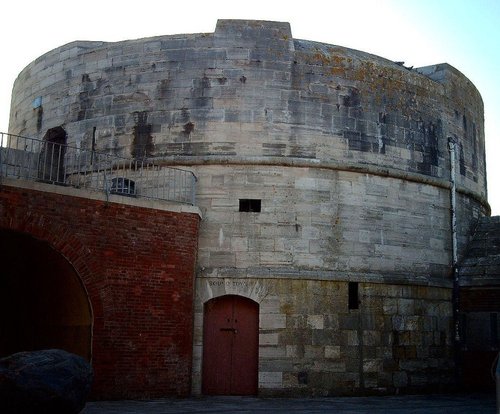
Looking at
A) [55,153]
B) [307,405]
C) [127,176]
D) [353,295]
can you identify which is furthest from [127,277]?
[55,153]

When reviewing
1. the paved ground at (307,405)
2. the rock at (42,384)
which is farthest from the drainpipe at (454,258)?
the rock at (42,384)

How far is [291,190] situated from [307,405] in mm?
4417

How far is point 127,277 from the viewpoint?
11.5m

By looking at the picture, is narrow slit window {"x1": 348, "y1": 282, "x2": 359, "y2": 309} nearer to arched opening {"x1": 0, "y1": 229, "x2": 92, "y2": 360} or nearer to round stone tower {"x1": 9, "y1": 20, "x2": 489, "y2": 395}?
round stone tower {"x1": 9, "y1": 20, "x2": 489, "y2": 395}

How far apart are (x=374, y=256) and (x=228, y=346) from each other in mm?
3594

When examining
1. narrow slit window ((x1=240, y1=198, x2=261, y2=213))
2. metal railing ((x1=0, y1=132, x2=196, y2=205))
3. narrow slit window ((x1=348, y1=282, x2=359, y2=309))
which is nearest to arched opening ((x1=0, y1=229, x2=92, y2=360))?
metal railing ((x1=0, y1=132, x2=196, y2=205))

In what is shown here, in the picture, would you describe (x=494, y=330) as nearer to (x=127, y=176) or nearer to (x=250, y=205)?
(x=250, y=205)

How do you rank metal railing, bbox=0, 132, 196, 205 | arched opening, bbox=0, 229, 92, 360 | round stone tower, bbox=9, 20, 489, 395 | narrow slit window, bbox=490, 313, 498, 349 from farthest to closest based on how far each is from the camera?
narrow slit window, bbox=490, 313, 498, 349, metal railing, bbox=0, 132, 196, 205, round stone tower, bbox=9, 20, 489, 395, arched opening, bbox=0, 229, 92, 360

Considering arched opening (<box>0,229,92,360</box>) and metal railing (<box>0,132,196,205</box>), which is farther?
metal railing (<box>0,132,196,205</box>)

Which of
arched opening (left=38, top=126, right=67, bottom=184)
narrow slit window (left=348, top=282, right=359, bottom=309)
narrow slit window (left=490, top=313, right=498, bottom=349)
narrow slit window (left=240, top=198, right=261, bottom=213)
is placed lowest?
narrow slit window (left=490, top=313, right=498, bottom=349)

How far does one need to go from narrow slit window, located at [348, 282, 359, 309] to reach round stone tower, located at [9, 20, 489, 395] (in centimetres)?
3

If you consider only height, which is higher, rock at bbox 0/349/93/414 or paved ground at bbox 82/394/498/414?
rock at bbox 0/349/93/414

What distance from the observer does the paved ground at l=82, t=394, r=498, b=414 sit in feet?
32.7

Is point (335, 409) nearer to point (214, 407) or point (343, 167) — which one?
point (214, 407)
